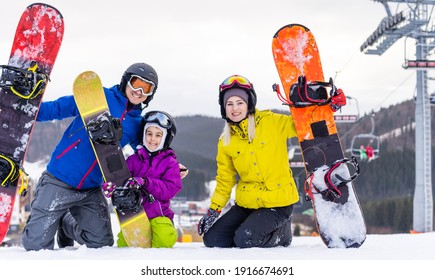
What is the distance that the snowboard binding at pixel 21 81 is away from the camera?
3.63m

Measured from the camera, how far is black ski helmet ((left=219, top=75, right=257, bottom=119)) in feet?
11.8

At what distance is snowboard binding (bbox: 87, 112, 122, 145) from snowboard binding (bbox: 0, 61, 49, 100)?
23.0 inches

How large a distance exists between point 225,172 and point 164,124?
62 centimetres

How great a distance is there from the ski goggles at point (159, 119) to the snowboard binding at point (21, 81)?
2.86 feet

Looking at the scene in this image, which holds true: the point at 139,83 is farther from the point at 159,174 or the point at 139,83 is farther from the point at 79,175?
the point at 79,175

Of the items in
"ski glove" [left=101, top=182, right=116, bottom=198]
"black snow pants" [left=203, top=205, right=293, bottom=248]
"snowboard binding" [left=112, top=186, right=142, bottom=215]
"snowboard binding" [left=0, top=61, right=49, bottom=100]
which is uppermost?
"snowboard binding" [left=0, top=61, right=49, bottom=100]

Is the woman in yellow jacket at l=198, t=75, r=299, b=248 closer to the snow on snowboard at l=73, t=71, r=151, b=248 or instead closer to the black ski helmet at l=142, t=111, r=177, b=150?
the black ski helmet at l=142, t=111, r=177, b=150

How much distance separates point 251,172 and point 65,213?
153cm

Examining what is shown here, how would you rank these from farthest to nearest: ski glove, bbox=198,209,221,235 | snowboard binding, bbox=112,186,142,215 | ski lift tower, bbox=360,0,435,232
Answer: ski lift tower, bbox=360,0,435,232 < ski glove, bbox=198,209,221,235 < snowboard binding, bbox=112,186,142,215

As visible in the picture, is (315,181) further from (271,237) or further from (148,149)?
(148,149)

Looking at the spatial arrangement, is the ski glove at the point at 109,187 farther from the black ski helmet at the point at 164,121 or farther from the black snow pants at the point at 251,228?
the black snow pants at the point at 251,228

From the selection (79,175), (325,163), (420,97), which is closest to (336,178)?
(325,163)

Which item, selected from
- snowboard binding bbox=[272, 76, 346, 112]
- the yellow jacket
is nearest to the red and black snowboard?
the yellow jacket

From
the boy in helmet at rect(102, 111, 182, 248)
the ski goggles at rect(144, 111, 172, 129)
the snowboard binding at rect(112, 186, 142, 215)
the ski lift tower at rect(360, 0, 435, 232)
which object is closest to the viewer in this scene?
the snowboard binding at rect(112, 186, 142, 215)
